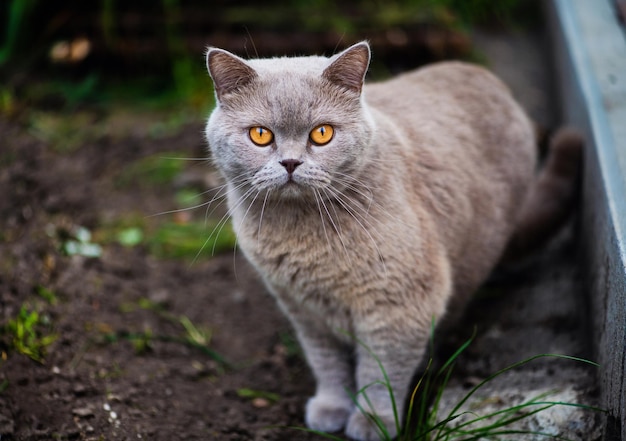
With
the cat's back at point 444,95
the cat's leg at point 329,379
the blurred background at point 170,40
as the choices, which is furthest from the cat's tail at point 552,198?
the blurred background at point 170,40

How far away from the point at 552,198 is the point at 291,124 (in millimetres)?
1427

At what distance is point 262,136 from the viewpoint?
201cm

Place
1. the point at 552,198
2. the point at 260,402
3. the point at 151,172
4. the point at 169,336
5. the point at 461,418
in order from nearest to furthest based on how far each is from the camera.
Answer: the point at 461,418, the point at 260,402, the point at 169,336, the point at 552,198, the point at 151,172

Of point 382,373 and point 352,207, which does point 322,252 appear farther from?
point 382,373

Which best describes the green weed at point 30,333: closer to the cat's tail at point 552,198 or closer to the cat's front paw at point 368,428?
the cat's front paw at point 368,428

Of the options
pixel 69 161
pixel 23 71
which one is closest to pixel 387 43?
pixel 69 161

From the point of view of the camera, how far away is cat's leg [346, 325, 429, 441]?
2174 millimetres

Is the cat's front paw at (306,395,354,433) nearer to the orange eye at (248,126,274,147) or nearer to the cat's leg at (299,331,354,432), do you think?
the cat's leg at (299,331,354,432)

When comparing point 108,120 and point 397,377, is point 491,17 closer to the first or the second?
point 108,120

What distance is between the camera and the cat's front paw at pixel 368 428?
2258mm

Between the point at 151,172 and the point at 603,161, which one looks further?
the point at 151,172

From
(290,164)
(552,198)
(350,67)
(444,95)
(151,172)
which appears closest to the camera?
(290,164)

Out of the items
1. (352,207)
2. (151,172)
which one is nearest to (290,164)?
Answer: (352,207)

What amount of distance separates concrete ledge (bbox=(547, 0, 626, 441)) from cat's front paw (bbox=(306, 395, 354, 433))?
2.73 ft
